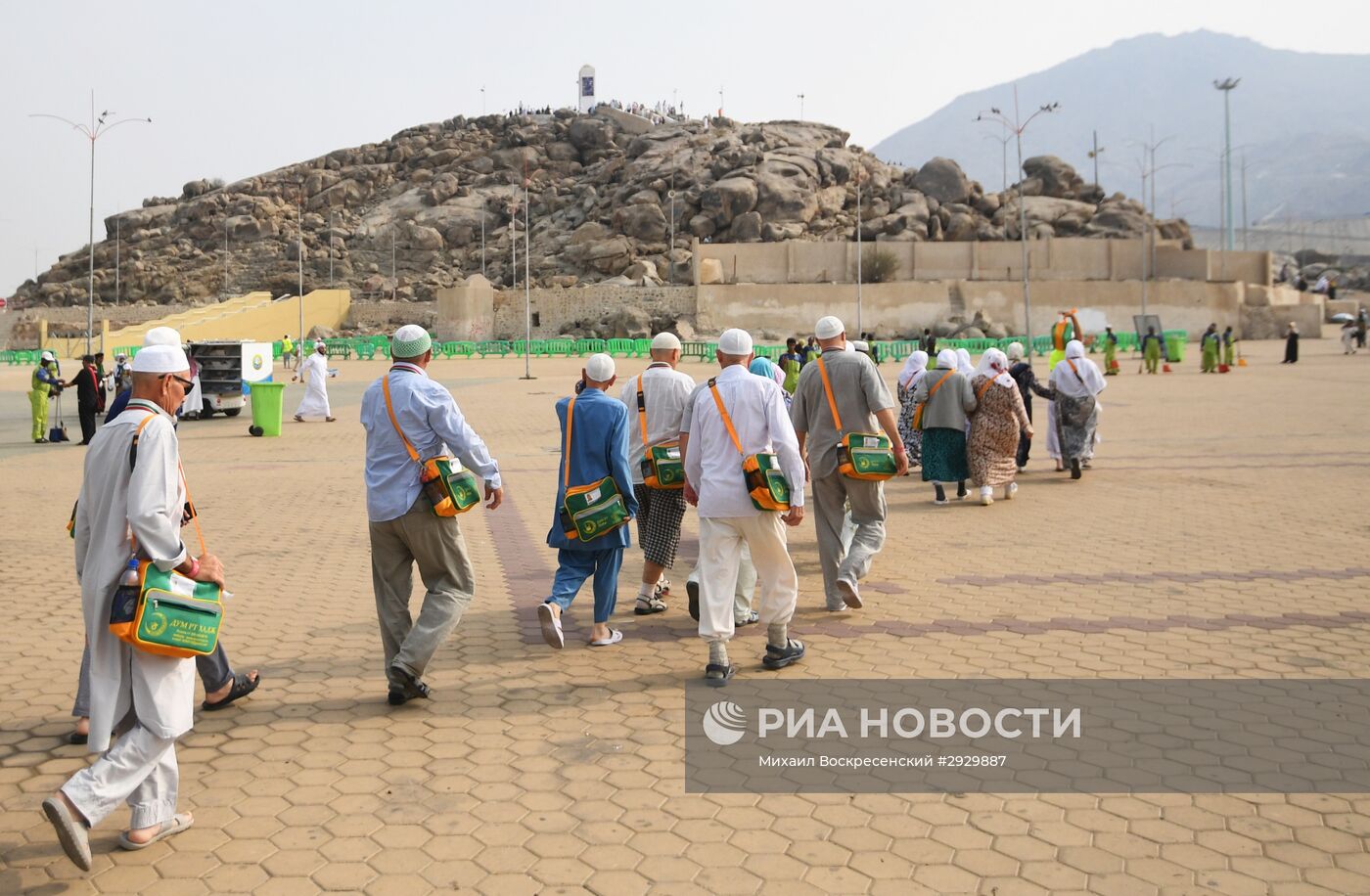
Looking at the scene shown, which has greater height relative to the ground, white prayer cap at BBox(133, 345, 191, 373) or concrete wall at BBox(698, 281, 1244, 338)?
concrete wall at BBox(698, 281, 1244, 338)

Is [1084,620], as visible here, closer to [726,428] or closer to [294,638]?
[726,428]

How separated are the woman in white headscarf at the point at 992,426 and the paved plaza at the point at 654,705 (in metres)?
0.35

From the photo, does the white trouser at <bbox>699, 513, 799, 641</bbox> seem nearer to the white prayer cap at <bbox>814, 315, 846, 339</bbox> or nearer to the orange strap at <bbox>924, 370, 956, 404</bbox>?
the white prayer cap at <bbox>814, 315, 846, 339</bbox>

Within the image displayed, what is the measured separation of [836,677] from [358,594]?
350cm

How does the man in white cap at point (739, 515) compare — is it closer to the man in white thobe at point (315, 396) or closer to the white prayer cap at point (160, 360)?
the white prayer cap at point (160, 360)

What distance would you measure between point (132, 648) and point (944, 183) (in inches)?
2801

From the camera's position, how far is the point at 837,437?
22.2ft

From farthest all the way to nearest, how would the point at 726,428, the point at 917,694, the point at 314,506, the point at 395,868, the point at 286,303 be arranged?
the point at 286,303, the point at 314,506, the point at 726,428, the point at 917,694, the point at 395,868

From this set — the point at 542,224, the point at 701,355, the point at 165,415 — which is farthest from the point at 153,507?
the point at 542,224

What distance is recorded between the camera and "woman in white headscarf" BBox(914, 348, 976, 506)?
10475 mm

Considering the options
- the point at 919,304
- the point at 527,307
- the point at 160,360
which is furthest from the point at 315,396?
Result: the point at 919,304

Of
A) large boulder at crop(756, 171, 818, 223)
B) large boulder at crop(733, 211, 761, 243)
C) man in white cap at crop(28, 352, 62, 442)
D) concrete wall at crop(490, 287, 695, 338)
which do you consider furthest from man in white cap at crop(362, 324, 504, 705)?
large boulder at crop(756, 171, 818, 223)

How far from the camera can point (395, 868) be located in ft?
11.9

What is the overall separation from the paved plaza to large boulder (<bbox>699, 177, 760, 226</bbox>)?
57.7 metres
